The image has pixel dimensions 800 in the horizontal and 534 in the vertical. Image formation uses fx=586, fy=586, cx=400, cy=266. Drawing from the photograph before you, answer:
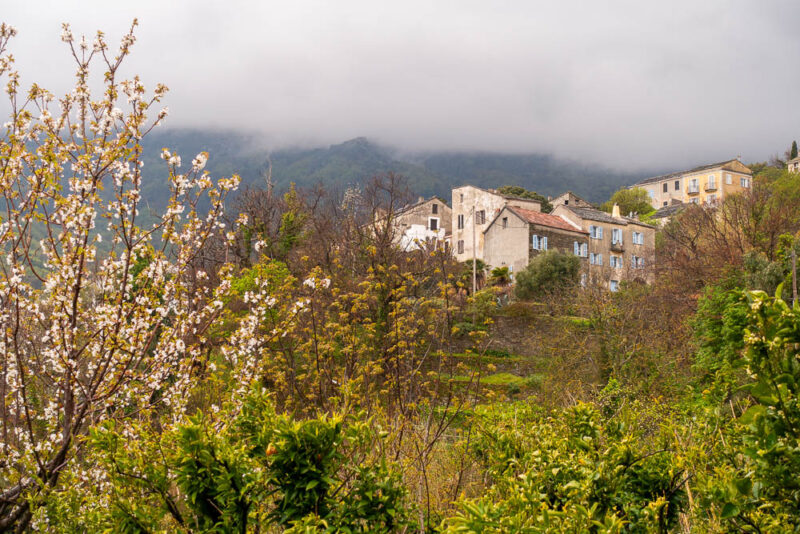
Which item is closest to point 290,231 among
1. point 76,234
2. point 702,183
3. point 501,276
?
point 501,276

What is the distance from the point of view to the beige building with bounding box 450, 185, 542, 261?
48.1 meters

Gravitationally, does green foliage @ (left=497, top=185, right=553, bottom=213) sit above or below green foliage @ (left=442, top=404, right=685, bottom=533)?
above

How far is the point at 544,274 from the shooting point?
38.2 metres

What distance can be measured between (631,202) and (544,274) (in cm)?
4430

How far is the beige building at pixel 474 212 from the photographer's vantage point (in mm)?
48125

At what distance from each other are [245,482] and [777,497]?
2.18 m

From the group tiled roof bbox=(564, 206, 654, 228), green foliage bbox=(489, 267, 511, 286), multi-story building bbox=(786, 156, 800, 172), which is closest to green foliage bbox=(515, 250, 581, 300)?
green foliage bbox=(489, 267, 511, 286)

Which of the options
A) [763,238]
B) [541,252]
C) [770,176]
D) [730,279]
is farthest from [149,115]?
[770,176]

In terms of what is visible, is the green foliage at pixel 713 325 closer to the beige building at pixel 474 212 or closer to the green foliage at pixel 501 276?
the green foliage at pixel 501 276

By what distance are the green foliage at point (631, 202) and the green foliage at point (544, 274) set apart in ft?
122

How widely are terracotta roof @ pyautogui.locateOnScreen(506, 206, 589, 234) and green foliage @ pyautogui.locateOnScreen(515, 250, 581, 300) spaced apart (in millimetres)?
4322

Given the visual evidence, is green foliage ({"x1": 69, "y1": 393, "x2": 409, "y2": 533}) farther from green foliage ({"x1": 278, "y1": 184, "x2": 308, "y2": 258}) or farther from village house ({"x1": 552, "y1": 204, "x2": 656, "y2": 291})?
village house ({"x1": 552, "y1": 204, "x2": 656, "y2": 291})

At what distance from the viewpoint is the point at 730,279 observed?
19547 millimetres

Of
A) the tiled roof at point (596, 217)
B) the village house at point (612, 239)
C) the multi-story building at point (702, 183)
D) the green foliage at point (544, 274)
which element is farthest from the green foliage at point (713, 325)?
the multi-story building at point (702, 183)
